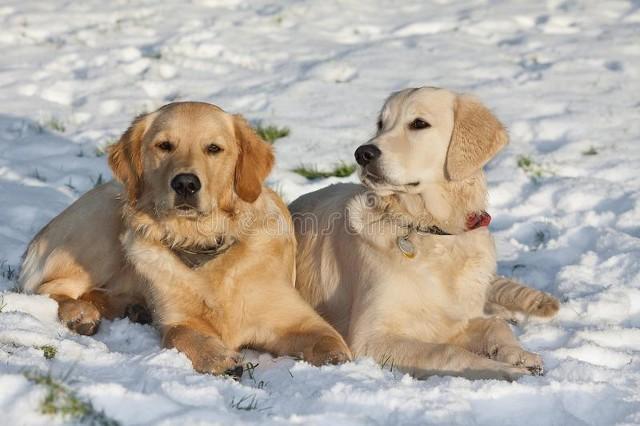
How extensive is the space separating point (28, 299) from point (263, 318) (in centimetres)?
118

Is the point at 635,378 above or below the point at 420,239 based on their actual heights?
below

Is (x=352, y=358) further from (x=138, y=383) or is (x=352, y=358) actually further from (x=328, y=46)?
(x=328, y=46)

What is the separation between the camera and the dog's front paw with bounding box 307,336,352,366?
396 centimetres

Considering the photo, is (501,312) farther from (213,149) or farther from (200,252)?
(213,149)

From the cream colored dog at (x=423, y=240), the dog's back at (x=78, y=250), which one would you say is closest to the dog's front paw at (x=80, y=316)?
the dog's back at (x=78, y=250)

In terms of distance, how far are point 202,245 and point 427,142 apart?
1.25 m

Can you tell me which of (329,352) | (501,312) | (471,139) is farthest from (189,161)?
(501,312)

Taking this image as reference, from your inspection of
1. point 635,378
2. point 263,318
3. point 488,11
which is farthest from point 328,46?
point 635,378

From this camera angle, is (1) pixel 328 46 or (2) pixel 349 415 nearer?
(2) pixel 349 415

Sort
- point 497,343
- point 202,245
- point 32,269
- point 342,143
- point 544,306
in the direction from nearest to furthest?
point 497,343 < point 202,245 < point 544,306 < point 32,269 < point 342,143

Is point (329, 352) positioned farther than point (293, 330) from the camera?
No

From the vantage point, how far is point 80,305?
4465 mm

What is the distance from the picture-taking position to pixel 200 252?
4531 mm

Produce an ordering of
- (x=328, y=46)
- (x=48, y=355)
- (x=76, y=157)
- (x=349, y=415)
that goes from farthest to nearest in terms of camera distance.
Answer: (x=328, y=46) → (x=76, y=157) → (x=48, y=355) → (x=349, y=415)
